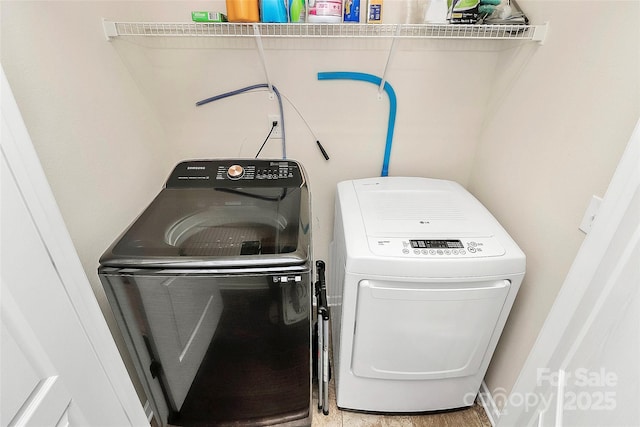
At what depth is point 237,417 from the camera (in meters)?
1.45

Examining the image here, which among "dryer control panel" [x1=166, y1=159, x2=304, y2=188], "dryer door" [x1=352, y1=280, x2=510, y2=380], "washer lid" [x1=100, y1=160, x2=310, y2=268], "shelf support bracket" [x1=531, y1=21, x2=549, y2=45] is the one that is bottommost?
"dryer door" [x1=352, y1=280, x2=510, y2=380]

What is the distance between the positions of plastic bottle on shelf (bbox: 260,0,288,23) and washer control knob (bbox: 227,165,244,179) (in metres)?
0.65

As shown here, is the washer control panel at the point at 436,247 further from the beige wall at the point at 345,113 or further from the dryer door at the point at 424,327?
the beige wall at the point at 345,113

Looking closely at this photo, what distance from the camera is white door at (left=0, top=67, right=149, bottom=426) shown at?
687 mm

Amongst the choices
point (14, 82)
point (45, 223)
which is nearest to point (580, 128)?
point (45, 223)

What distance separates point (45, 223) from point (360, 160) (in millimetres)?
1451

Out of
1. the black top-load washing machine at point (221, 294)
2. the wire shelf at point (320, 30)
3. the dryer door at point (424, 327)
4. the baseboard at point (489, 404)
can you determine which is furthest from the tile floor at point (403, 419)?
the wire shelf at point (320, 30)

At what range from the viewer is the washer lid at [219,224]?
3.42 feet

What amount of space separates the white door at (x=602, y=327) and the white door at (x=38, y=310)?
1.43m

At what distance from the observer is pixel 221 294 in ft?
3.57

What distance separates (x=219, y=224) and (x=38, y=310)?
2.08 feet

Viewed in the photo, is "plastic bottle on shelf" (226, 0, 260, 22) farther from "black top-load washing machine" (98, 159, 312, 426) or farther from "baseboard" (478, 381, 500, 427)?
"baseboard" (478, 381, 500, 427)

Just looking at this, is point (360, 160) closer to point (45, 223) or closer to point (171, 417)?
point (45, 223)

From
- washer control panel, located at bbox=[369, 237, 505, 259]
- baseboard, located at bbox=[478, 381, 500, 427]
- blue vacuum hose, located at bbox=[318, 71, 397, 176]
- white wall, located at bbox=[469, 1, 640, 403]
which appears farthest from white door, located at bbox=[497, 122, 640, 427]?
Result: blue vacuum hose, located at bbox=[318, 71, 397, 176]
